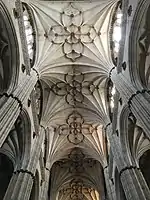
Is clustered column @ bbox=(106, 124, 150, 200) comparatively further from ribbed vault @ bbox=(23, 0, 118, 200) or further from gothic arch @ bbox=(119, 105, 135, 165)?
ribbed vault @ bbox=(23, 0, 118, 200)

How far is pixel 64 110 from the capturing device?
2158cm

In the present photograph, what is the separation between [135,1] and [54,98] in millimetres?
10172

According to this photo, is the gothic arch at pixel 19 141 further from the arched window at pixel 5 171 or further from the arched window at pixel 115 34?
the arched window at pixel 115 34

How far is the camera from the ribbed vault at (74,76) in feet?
58.1

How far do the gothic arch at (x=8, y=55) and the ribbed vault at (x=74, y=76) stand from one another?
10.1 ft

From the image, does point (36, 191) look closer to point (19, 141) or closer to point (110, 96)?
point (19, 141)

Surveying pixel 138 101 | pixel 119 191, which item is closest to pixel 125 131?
pixel 119 191

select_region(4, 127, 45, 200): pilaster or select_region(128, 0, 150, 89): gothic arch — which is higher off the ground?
select_region(128, 0, 150, 89): gothic arch

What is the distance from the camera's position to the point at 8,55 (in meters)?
14.1

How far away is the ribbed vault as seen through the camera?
17.7 m

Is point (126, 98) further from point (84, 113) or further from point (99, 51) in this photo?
point (84, 113)

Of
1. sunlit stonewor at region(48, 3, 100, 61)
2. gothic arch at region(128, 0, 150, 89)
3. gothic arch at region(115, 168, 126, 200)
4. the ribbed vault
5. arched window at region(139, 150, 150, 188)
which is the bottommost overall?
gothic arch at region(115, 168, 126, 200)

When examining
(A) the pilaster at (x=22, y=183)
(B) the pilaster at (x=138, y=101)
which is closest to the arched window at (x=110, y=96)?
(B) the pilaster at (x=138, y=101)

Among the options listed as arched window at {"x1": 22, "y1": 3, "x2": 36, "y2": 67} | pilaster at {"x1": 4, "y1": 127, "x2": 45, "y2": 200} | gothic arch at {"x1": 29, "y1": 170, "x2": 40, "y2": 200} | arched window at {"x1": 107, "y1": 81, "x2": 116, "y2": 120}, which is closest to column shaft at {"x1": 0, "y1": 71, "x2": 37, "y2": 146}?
pilaster at {"x1": 4, "y1": 127, "x2": 45, "y2": 200}
